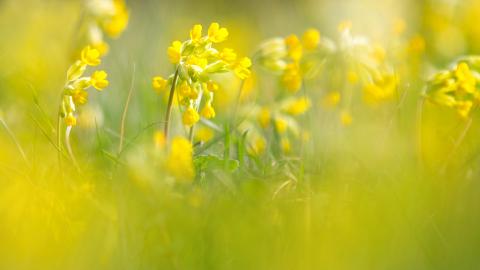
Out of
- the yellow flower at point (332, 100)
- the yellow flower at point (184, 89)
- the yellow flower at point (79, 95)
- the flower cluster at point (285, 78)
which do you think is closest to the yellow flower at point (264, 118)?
the flower cluster at point (285, 78)

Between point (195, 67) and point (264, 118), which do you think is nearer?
point (195, 67)

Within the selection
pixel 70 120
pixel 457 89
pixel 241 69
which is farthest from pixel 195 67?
pixel 457 89

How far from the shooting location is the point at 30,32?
4258 mm

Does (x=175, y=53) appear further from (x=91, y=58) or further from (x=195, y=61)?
(x=91, y=58)

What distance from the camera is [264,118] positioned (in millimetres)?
2680

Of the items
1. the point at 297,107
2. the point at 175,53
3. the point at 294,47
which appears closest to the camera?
the point at 175,53

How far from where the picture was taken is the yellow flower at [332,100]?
8.87 feet

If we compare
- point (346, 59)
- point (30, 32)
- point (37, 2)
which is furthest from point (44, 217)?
point (37, 2)

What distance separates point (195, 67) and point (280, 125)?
61 centimetres

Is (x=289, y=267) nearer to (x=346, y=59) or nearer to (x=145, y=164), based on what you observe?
(x=145, y=164)

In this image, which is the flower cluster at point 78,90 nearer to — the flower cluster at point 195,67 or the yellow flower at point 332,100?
the flower cluster at point 195,67

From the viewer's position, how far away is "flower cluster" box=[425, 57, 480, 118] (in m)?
2.36

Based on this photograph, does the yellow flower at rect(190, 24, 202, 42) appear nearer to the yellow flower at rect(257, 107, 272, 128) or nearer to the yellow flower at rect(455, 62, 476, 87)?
the yellow flower at rect(257, 107, 272, 128)

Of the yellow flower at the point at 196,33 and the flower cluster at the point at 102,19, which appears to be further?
the flower cluster at the point at 102,19
